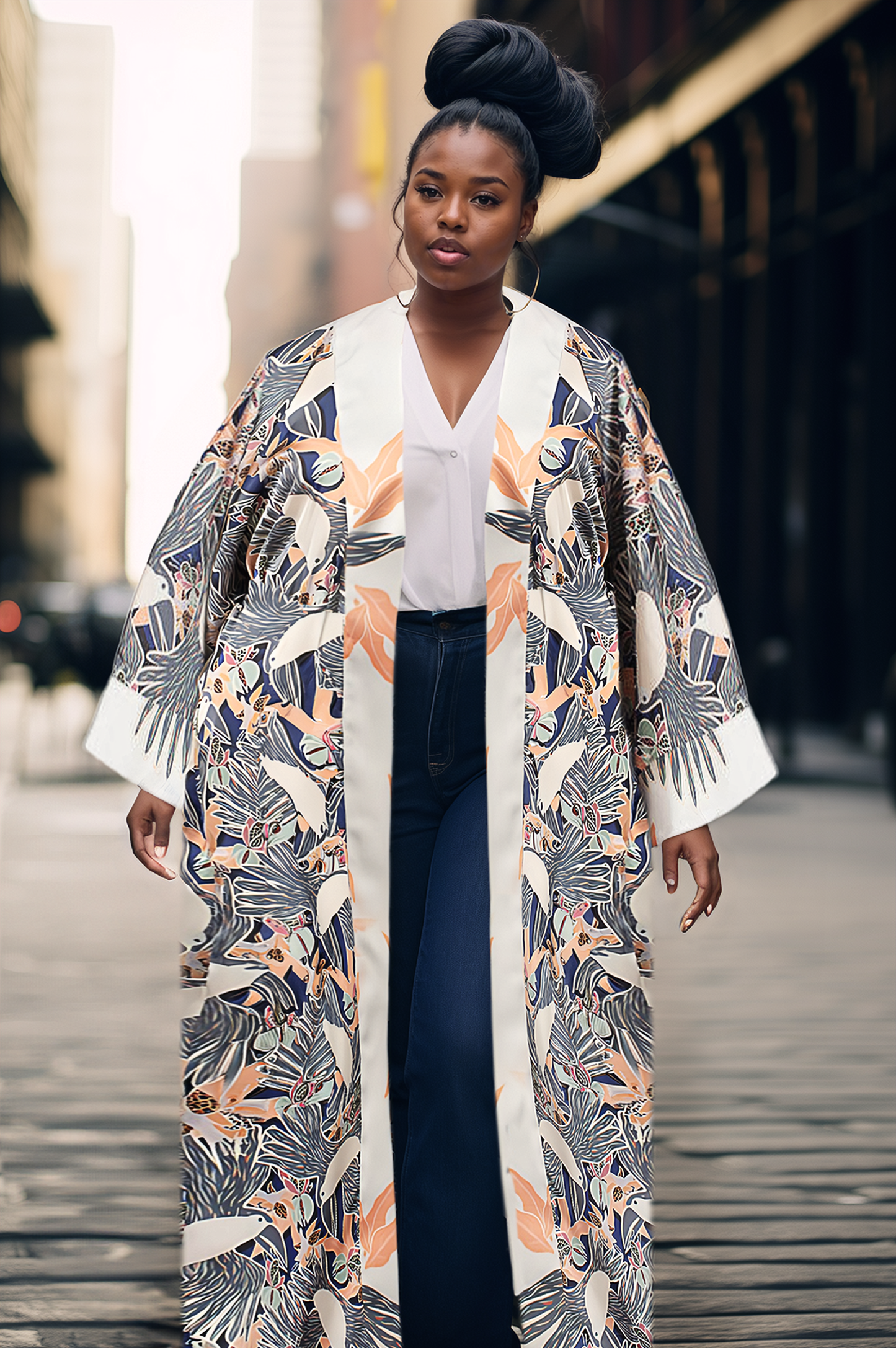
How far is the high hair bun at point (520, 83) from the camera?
259 cm

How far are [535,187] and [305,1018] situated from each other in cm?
123

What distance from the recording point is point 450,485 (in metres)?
2.54

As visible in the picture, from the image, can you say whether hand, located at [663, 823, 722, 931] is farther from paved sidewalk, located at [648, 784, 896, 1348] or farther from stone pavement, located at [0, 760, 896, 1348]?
stone pavement, located at [0, 760, 896, 1348]

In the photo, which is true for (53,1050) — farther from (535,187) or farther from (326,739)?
(535,187)

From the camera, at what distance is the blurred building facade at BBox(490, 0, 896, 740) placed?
1708 centimetres

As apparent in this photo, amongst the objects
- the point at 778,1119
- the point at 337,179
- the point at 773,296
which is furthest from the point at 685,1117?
the point at 337,179

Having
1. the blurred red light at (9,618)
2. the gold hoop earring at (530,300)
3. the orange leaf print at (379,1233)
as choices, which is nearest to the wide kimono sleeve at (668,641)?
the gold hoop earring at (530,300)

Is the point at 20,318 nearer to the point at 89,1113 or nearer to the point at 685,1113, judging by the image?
the point at 89,1113

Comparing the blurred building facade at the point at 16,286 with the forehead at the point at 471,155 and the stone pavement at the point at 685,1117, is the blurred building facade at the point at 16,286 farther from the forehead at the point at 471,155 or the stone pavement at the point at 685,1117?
the forehead at the point at 471,155

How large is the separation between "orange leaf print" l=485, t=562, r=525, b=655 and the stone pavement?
22.3 inches

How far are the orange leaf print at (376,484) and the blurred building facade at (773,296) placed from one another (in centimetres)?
1268

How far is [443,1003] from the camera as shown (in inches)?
99.1

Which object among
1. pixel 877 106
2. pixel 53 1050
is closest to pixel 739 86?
pixel 877 106

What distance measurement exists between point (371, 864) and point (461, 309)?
31.8 inches
